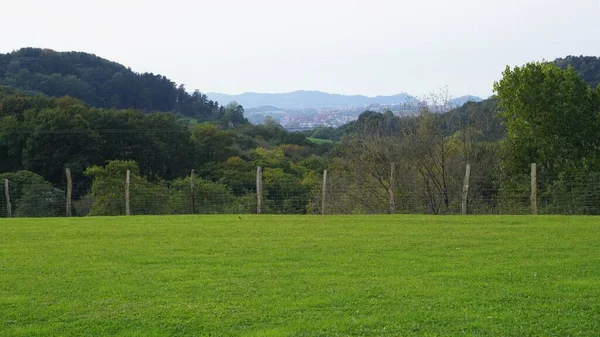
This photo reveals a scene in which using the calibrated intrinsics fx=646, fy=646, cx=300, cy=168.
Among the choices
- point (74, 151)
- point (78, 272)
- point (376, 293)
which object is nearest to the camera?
point (376, 293)

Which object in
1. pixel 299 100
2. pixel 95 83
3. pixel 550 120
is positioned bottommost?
pixel 550 120

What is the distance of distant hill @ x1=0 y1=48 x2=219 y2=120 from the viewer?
3172 inches

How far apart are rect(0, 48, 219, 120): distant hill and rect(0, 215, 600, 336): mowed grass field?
6953 cm

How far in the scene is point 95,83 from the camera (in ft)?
301

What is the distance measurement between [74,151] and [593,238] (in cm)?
4177

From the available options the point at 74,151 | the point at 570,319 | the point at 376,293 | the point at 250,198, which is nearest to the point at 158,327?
the point at 376,293

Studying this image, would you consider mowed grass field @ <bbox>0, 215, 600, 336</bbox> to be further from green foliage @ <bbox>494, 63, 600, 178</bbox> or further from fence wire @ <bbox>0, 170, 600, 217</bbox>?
green foliage @ <bbox>494, 63, 600, 178</bbox>

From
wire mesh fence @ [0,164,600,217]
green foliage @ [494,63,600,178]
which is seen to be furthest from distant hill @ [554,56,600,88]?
wire mesh fence @ [0,164,600,217]

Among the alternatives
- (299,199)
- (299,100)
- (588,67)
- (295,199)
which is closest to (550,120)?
(299,199)

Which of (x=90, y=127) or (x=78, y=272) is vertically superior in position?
(x=90, y=127)

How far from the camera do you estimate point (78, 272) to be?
370 inches

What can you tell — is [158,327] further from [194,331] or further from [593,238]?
A: [593,238]

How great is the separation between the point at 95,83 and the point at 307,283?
293 ft

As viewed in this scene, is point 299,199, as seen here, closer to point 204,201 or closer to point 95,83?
point 204,201
